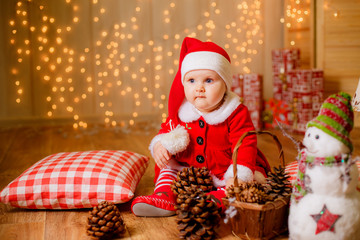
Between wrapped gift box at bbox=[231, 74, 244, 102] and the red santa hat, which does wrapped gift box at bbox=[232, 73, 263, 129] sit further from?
the red santa hat

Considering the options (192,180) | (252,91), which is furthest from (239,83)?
(192,180)

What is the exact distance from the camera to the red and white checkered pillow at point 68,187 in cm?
138

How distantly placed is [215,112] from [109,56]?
1.85 meters

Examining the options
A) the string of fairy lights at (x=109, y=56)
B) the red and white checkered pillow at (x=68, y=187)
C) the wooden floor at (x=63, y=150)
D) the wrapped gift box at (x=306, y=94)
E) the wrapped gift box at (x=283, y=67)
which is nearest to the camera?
the wooden floor at (x=63, y=150)

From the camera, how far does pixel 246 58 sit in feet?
10.8

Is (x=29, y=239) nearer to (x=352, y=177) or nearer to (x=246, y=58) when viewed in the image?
(x=352, y=177)

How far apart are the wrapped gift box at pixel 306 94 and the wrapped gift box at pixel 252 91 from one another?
25cm

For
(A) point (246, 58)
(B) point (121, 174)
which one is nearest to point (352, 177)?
(B) point (121, 174)

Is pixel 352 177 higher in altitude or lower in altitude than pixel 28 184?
higher

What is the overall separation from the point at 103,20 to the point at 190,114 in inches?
72.6

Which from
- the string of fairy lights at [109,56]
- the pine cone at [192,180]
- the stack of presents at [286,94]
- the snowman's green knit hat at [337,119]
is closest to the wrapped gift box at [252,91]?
→ the stack of presents at [286,94]

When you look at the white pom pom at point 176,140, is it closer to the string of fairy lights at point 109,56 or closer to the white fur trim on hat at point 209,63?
the white fur trim on hat at point 209,63

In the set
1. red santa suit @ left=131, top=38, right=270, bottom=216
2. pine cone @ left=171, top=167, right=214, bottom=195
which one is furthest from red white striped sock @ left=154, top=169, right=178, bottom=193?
pine cone @ left=171, top=167, right=214, bottom=195

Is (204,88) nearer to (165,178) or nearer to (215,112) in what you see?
(215,112)
